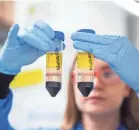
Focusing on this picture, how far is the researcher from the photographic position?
3.92 ft

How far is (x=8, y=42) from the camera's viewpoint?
124 cm

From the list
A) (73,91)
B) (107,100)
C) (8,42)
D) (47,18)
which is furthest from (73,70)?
(8,42)

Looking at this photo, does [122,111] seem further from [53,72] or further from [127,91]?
[53,72]

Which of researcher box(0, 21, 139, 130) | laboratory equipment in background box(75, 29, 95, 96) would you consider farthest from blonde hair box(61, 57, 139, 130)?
laboratory equipment in background box(75, 29, 95, 96)

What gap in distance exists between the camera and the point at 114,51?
1.21 metres

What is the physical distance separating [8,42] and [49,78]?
0.22 metres

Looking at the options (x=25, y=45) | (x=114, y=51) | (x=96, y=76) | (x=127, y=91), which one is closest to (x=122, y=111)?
(x=127, y=91)

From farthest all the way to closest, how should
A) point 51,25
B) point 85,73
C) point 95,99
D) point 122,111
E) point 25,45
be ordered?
point 51,25
point 122,111
point 95,99
point 25,45
point 85,73

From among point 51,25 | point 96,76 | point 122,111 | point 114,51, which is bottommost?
point 122,111

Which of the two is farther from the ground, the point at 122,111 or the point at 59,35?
the point at 59,35

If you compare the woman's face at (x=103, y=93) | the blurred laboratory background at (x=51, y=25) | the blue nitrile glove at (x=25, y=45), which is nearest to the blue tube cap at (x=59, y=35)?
the blue nitrile glove at (x=25, y=45)

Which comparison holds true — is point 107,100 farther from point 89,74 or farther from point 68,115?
point 89,74

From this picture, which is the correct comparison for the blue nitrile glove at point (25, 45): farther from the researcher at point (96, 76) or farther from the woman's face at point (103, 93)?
the woman's face at point (103, 93)

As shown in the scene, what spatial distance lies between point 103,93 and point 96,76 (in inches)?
3.2
